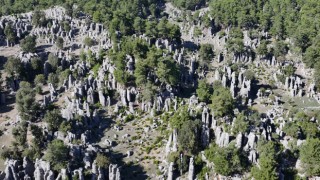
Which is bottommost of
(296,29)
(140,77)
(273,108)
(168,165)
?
(168,165)

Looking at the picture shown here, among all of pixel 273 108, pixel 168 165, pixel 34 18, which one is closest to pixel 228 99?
pixel 273 108

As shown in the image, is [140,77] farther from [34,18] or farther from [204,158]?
[34,18]

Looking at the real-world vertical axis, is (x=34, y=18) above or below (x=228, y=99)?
above

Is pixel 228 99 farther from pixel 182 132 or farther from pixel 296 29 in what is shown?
pixel 296 29

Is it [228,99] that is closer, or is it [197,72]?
[228,99]

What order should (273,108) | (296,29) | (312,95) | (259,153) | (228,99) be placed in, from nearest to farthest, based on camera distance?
(259,153) → (228,99) → (273,108) → (312,95) → (296,29)

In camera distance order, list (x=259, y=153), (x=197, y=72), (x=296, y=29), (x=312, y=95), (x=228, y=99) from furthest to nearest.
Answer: (x=296, y=29), (x=197, y=72), (x=312, y=95), (x=228, y=99), (x=259, y=153)

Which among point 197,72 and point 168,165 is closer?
point 168,165

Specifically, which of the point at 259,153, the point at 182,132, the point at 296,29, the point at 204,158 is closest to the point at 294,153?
the point at 259,153

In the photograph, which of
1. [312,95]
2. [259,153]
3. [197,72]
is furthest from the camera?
[197,72]
